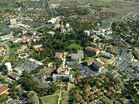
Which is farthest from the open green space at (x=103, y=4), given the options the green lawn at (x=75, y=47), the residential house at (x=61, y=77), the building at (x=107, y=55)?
the residential house at (x=61, y=77)

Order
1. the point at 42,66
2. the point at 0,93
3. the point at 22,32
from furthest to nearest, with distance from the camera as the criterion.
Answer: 1. the point at 22,32
2. the point at 42,66
3. the point at 0,93

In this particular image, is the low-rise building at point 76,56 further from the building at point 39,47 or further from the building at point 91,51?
the building at point 39,47

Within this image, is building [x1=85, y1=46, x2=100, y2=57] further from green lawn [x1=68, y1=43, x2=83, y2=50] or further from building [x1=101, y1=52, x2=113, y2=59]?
green lawn [x1=68, y1=43, x2=83, y2=50]

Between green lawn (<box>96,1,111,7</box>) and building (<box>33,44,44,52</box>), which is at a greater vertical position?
green lawn (<box>96,1,111,7</box>)

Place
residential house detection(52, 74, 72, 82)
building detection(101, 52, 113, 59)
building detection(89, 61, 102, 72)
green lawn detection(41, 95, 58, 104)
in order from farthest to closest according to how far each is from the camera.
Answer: building detection(101, 52, 113, 59)
building detection(89, 61, 102, 72)
residential house detection(52, 74, 72, 82)
green lawn detection(41, 95, 58, 104)

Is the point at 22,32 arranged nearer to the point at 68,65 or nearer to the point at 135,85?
the point at 68,65

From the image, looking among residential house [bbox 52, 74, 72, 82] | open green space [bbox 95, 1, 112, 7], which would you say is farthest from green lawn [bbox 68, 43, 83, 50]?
open green space [bbox 95, 1, 112, 7]

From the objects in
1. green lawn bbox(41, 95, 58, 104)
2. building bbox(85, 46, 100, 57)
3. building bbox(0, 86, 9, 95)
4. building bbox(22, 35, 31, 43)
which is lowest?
green lawn bbox(41, 95, 58, 104)

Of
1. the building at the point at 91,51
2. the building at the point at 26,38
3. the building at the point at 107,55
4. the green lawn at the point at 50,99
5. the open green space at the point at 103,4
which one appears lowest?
the green lawn at the point at 50,99

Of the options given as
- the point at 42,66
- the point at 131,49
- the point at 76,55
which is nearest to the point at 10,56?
the point at 42,66
